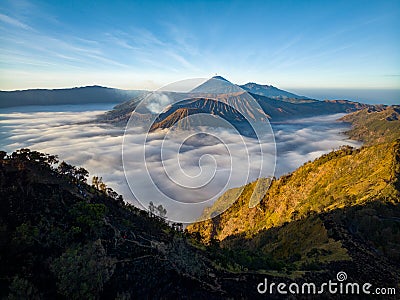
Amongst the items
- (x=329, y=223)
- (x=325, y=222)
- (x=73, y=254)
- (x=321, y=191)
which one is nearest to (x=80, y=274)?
(x=73, y=254)

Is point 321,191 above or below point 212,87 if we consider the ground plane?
below

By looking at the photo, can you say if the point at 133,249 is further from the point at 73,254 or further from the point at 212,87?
the point at 212,87

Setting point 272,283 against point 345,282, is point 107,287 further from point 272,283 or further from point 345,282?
point 345,282

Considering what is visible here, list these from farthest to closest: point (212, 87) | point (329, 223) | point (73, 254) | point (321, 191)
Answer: point (321, 191)
point (329, 223)
point (212, 87)
point (73, 254)

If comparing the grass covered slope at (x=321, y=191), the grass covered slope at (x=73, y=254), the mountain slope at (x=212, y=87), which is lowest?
the grass covered slope at (x=321, y=191)

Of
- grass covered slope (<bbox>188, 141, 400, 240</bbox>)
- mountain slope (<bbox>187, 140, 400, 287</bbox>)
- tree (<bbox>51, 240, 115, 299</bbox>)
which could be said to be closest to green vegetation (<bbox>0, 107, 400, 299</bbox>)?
tree (<bbox>51, 240, 115, 299</bbox>)

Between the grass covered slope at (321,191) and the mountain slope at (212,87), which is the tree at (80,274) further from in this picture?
the grass covered slope at (321,191)

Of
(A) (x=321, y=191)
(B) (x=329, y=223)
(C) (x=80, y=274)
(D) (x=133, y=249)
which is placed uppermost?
(C) (x=80, y=274)

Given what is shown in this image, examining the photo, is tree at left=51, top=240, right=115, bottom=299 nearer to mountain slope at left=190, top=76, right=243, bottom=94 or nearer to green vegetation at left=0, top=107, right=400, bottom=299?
green vegetation at left=0, top=107, right=400, bottom=299

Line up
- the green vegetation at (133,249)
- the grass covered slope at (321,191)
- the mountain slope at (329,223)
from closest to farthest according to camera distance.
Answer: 1. the green vegetation at (133,249)
2. the mountain slope at (329,223)
3. the grass covered slope at (321,191)

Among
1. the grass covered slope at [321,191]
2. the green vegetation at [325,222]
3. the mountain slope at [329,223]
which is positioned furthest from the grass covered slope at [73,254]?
the grass covered slope at [321,191]

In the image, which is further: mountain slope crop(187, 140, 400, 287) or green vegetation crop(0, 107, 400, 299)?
mountain slope crop(187, 140, 400, 287)
